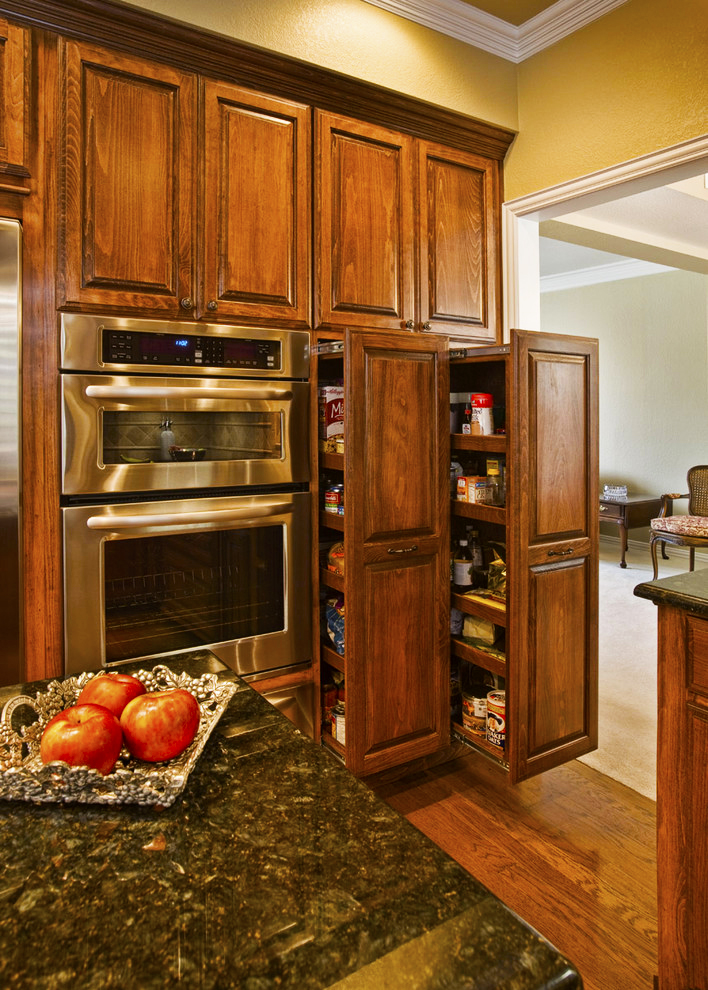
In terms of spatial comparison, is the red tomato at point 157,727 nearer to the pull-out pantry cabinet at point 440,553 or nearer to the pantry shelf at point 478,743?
the pull-out pantry cabinet at point 440,553

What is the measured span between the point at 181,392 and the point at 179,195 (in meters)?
0.58

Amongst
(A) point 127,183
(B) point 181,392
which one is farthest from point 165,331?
(A) point 127,183

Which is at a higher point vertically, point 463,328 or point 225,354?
point 463,328

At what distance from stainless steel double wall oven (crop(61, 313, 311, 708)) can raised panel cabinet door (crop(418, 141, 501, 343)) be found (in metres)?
0.64

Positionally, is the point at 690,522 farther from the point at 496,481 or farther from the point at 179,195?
the point at 179,195

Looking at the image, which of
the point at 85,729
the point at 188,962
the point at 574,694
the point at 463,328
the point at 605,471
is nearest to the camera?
the point at 188,962

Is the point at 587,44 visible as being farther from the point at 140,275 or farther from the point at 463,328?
the point at 140,275

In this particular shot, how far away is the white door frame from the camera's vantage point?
2139 millimetres

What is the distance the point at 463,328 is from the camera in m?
2.64

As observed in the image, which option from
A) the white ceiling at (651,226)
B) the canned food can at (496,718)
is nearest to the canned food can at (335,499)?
the canned food can at (496,718)

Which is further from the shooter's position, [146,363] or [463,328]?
[463,328]

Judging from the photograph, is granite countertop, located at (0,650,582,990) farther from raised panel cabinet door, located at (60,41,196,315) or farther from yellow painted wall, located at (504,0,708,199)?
yellow painted wall, located at (504,0,708,199)

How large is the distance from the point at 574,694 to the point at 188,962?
2.02 meters

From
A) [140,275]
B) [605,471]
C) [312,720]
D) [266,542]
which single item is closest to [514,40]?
[140,275]
